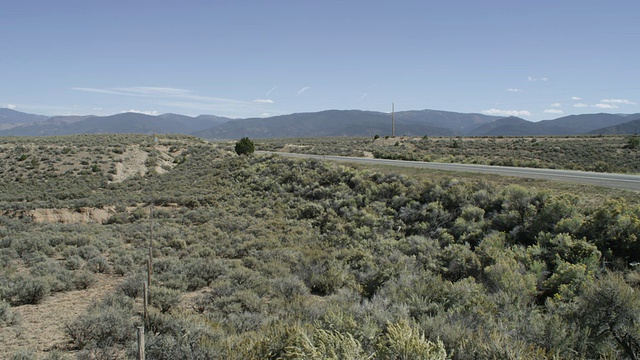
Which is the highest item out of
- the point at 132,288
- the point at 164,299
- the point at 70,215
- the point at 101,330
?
the point at 101,330

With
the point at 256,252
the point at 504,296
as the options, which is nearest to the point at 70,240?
the point at 256,252

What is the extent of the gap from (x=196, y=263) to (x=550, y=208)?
447 inches

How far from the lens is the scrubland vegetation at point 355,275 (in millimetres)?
5004

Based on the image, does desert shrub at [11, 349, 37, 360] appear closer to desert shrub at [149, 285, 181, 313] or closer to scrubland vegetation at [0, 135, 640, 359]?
scrubland vegetation at [0, 135, 640, 359]

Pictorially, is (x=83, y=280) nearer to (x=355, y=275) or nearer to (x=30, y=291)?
(x=30, y=291)

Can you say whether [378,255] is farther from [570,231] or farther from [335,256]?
[570,231]

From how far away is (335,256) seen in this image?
11758 millimetres

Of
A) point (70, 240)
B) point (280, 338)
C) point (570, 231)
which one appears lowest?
point (70, 240)

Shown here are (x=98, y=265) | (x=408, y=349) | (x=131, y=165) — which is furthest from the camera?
(x=131, y=165)

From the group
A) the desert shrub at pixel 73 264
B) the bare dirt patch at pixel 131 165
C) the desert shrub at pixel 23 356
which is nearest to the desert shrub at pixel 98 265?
the desert shrub at pixel 73 264

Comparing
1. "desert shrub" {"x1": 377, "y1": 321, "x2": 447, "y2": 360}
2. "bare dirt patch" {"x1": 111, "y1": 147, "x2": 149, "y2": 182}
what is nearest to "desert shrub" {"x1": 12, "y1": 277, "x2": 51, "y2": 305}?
"desert shrub" {"x1": 377, "y1": 321, "x2": 447, "y2": 360}

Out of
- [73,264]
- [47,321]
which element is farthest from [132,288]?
[73,264]

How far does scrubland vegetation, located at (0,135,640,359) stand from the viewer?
16.4ft

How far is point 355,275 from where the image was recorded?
32.6ft
